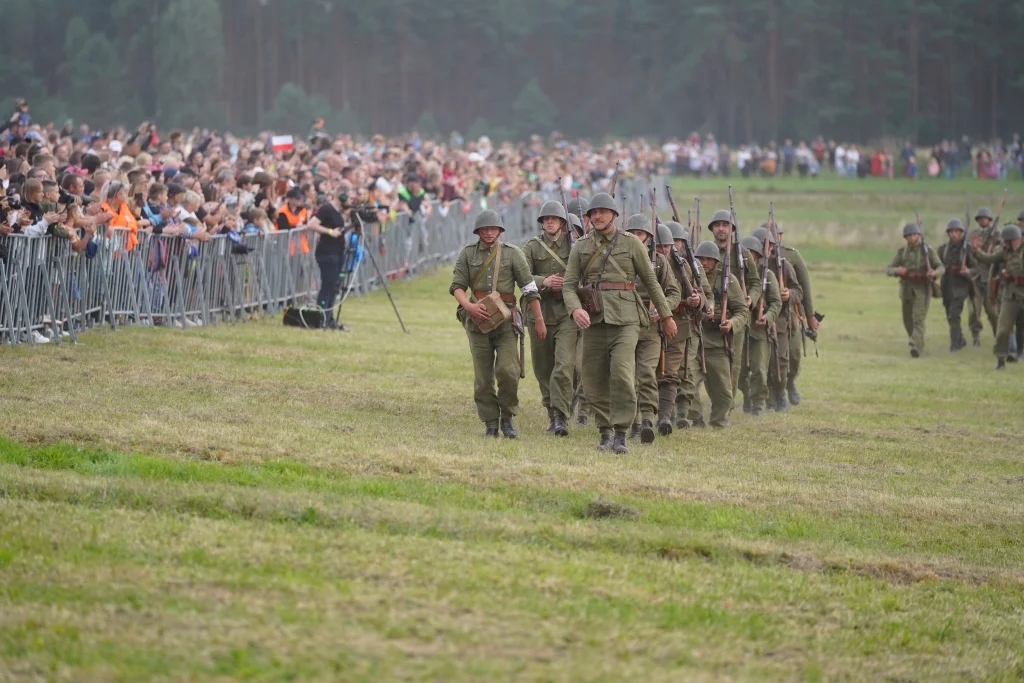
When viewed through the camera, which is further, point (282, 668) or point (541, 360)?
point (541, 360)

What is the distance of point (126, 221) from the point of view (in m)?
18.1

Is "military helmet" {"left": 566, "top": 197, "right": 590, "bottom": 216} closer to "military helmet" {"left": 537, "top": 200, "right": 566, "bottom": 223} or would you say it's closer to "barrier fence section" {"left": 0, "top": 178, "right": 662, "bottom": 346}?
"barrier fence section" {"left": 0, "top": 178, "right": 662, "bottom": 346}

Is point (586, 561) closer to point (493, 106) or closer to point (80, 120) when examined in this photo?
point (80, 120)

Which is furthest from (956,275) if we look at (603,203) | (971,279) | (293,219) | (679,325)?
(603,203)

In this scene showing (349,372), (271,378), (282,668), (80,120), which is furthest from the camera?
(80,120)

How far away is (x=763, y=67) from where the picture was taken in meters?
99.6

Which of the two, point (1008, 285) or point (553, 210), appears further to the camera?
point (1008, 285)

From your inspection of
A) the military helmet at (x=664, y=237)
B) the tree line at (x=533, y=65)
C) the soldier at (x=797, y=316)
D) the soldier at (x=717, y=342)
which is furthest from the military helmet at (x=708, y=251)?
the tree line at (x=533, y=65)

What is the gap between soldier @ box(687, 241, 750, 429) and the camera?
1602 centimetres

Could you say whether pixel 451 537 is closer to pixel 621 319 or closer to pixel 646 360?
pixel 621 319

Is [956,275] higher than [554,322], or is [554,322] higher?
[554,322]

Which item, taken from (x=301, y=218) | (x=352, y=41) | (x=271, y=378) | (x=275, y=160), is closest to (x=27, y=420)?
(x=271, y=378)

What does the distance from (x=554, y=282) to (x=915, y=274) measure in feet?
37.0

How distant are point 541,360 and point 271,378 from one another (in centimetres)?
290
